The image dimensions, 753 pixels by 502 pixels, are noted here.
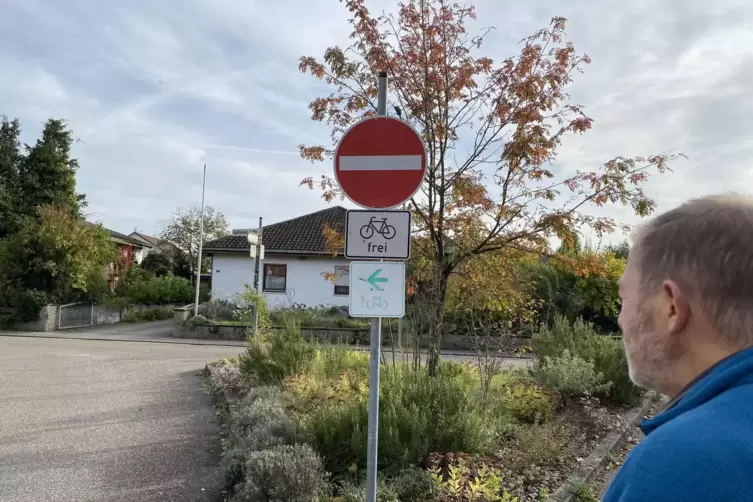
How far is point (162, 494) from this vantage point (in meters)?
4.57

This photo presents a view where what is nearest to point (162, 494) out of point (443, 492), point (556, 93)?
point (443, 492)

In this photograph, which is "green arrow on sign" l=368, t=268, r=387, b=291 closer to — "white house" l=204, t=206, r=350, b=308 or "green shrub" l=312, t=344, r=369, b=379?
"green shrub" l=312, t=344, r=369, b=379

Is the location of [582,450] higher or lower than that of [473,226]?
lower

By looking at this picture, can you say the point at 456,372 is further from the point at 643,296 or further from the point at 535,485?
the point at 643,296

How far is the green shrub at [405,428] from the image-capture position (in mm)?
4457

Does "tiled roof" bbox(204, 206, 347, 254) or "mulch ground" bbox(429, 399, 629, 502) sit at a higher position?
"tiled roof" bbox(204, 206, 347, 254)

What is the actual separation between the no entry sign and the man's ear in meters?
2.57

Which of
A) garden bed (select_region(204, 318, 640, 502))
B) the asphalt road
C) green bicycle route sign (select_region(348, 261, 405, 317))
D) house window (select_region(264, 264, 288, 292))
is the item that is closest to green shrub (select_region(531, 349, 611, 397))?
garden bed (select_region(204, 318, 640, 502))

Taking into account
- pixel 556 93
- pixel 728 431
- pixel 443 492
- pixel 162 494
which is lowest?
pixel 162 494

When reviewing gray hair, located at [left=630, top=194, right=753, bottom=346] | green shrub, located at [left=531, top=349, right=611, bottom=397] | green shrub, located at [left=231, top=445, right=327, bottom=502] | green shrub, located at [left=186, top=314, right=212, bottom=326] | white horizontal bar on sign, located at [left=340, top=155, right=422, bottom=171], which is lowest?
green shrub, located at [left=231, top=445, right=327, bottom=502]

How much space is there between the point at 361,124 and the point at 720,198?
109 inches

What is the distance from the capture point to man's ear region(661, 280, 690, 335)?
1181mm

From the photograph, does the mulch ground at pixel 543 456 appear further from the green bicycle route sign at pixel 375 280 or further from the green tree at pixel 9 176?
the green tree at pixel 9 176

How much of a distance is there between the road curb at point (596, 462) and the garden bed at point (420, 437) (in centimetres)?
10
